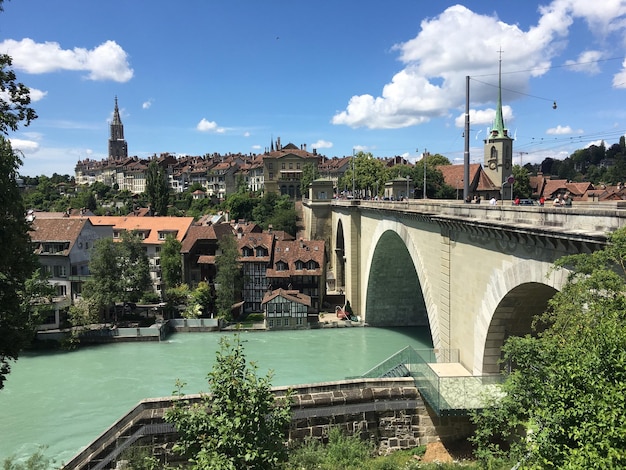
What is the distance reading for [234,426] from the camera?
717 centimetres

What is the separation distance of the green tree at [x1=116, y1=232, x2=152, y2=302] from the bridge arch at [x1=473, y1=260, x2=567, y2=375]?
33.2 meters

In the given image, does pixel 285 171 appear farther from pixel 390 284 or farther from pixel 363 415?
pixel 363 415

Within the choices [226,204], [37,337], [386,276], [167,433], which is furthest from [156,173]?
[167,433]

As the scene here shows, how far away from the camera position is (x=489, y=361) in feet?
46.4

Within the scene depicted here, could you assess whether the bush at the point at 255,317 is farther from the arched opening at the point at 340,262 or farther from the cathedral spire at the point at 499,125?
the cathedral spire at the point at 499,125

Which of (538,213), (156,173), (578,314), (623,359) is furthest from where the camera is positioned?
(156,173)

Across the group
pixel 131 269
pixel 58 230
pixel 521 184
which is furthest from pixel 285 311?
pixel 521 184

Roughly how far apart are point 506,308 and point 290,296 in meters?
29.0

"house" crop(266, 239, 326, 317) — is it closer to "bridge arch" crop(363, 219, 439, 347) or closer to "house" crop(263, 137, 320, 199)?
"bridge arch" crop(363, 219, 439, 347)

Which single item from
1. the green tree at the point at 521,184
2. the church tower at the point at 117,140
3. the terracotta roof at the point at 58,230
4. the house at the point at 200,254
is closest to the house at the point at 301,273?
the house at the point at 200,254

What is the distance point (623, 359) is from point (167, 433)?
38.2 ft

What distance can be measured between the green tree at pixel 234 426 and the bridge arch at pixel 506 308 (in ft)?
22.3

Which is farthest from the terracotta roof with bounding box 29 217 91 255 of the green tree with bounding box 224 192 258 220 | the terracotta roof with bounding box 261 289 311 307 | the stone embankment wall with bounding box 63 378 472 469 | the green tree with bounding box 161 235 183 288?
the green tree with bounding box 224 192 258 220

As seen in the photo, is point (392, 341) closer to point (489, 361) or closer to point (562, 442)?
point (489, 361)
